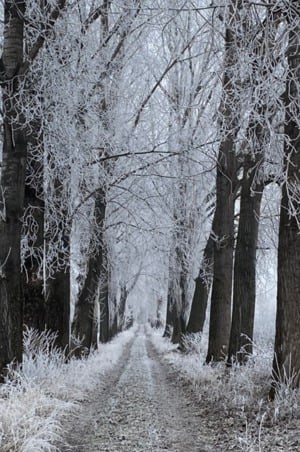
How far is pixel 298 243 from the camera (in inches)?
279

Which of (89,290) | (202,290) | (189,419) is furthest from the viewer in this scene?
(202,290)

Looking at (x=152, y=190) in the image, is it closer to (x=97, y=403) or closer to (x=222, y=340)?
(x=222, y=340)

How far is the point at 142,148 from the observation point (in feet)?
41.2

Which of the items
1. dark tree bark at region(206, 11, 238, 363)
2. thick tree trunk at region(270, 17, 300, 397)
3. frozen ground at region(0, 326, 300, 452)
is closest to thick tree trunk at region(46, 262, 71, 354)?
frozen ground at region(0, 326, 300, 452)

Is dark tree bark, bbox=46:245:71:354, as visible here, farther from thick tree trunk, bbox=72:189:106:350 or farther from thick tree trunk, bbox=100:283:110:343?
thick tree trunk, bbox=100:283:110:343

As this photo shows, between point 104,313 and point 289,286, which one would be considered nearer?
point 289,286

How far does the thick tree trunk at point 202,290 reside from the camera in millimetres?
16578

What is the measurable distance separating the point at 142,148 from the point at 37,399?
7401 millimetres

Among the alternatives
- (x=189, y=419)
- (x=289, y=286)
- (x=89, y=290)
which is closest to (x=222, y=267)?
(x=89, y=290)

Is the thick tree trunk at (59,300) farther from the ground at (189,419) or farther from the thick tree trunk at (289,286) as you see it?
the thick tree trunk at (289,286)

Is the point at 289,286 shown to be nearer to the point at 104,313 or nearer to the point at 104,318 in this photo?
the point at 104,313

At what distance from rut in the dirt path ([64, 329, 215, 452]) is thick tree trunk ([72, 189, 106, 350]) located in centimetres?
314

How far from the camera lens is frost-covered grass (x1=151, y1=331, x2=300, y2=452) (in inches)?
229

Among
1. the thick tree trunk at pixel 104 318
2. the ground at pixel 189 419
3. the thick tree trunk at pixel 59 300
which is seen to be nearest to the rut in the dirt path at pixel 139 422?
the ground at pixel 189 419
